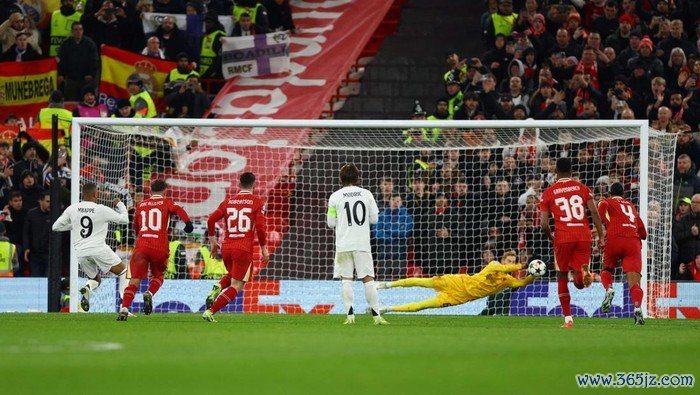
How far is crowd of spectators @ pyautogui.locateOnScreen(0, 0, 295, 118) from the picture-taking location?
2567 centimetres

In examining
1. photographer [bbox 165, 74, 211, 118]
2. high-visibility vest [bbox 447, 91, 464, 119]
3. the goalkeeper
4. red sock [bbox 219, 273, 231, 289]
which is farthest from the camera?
photographer [bbox 165, 74, 211, 118]

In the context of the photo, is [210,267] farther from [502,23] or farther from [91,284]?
[502,23]

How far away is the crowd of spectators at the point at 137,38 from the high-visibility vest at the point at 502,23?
4560mm

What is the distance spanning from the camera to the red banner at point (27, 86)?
26031 mm

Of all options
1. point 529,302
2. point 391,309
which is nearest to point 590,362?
point 391,309

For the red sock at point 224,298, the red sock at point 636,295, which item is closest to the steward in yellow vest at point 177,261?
the red sock at point 224,298

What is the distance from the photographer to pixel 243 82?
27.4 m

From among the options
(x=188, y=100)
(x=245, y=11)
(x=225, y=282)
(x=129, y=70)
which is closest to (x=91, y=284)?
(x=225, y=282)

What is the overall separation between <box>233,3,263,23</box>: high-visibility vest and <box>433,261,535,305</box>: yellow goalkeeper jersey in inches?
440

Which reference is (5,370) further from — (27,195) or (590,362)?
(27,195)

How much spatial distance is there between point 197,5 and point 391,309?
1180 cm

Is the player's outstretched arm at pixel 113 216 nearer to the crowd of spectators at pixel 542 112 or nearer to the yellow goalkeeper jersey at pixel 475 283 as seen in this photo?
the yellow goalkeeper jersey at pixel 475 283

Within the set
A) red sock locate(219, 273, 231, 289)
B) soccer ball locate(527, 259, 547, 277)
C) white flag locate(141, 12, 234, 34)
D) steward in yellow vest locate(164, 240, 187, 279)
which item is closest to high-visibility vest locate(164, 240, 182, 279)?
steward in yellow vest locate(164, 240, 187, 279)

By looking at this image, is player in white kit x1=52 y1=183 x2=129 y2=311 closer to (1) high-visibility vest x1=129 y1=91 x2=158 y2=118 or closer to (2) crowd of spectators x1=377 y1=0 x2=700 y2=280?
(2) crowd of spectators x1=377 y1=0 x2=700 y2=280
